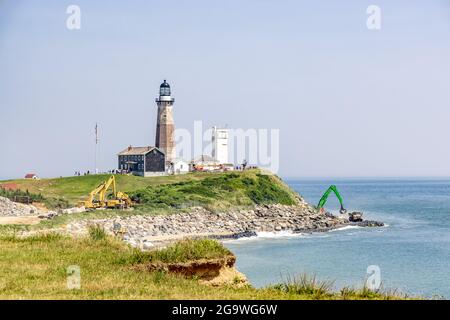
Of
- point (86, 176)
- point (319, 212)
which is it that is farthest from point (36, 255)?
point (86, 176)

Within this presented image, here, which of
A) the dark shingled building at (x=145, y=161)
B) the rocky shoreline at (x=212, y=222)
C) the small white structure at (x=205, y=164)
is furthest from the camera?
the small white structure at (x=205, y=164)

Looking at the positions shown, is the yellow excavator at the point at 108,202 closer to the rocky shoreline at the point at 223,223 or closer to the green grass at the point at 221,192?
the green grass at the point at 221,192

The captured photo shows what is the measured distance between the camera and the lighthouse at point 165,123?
8788cm

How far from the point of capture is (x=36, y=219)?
5156cm

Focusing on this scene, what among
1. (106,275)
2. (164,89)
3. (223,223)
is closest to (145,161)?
(164,89)

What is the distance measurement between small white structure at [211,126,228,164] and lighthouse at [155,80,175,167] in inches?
326

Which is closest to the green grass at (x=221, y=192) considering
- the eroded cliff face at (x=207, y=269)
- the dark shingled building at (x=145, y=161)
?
the dark shingled building at (x=145, y=161)

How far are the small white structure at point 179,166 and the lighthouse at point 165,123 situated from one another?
0.56 m

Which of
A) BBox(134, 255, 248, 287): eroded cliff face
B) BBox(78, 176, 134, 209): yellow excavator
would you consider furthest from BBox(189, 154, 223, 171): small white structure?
BBox(134, 255, 248, 287): eroded cliff face

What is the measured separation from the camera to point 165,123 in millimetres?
88375

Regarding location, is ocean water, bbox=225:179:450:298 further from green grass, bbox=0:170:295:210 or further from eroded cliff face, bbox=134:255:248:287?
eroded cliff face, bbox=134:255:248:287

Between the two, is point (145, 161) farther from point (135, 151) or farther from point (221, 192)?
point (221, 192)

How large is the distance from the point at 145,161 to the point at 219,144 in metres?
16.5
